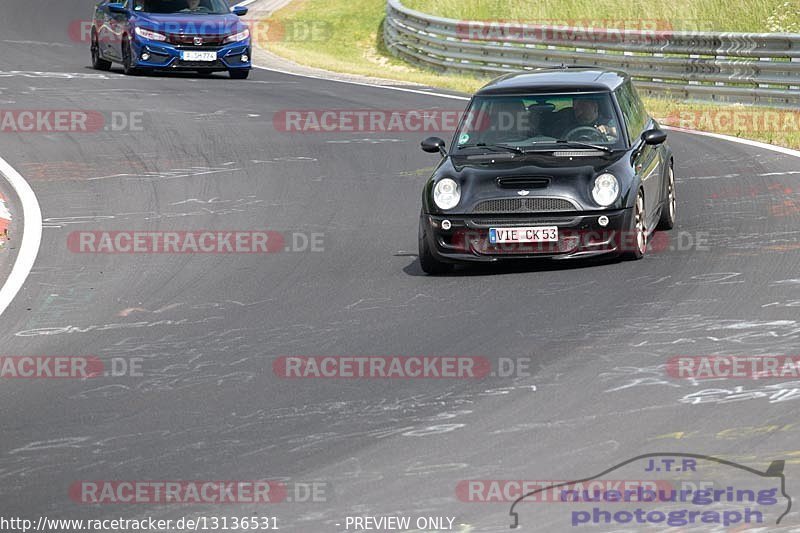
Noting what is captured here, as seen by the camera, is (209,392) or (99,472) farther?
Result: (209,392)

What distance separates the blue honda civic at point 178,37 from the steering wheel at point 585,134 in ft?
46.9

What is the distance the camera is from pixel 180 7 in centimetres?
2614

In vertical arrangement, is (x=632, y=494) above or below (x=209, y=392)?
above

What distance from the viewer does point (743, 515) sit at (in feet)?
19.1

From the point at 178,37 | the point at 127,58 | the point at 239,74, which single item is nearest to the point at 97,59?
the point at 127,58

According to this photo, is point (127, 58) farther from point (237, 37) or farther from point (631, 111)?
point (631, 111)

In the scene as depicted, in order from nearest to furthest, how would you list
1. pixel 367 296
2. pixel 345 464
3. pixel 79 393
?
1. pixel 345 464
2. pixel 79 393
3. pixel 367 296

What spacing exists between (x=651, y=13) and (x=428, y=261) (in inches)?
908

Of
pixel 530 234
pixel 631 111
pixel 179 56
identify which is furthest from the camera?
pixel 179 56

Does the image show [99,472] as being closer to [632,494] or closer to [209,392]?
[209,392]

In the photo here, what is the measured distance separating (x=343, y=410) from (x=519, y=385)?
3.22ft

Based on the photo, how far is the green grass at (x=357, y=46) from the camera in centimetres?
2589

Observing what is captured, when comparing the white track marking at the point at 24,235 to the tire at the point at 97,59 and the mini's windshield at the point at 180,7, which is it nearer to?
the mini's windshield at the point at 180,7

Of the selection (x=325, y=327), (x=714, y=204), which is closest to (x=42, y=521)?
(x=325, y=327)
